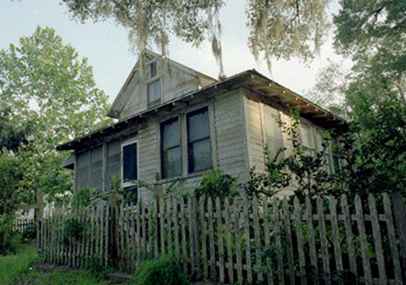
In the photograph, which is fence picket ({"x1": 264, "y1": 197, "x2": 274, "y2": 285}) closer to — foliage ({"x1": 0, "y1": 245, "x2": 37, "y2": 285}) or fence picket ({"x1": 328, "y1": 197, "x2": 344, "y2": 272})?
fence picket ({"x1": 328, "y1": 197, "x2": 344, "y2": 272})

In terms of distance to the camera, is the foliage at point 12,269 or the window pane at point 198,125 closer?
the foliage at point 12,269

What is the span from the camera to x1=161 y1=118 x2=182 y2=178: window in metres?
9.48

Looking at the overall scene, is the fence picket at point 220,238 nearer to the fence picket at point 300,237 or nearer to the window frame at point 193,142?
the fence picket at point 300,237

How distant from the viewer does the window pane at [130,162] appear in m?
11.0

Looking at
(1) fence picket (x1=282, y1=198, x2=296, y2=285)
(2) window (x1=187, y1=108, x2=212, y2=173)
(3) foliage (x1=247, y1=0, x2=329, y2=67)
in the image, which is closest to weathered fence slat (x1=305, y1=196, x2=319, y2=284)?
(1) fence picket (x1=282, y1=198, x2=296, y2=285)

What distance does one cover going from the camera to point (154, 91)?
1284cm

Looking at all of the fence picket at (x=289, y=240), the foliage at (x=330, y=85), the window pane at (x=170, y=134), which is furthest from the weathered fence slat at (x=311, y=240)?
the foliage at (x=330, y=85)

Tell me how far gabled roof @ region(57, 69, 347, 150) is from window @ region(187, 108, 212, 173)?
0.64 meters

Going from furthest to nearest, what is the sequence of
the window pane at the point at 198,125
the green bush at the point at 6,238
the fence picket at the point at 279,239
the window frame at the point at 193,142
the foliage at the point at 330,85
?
the foliage at the point at 330,85 → the green bush at the point at 6,238 → the window pane at the point at 198,125 → the window frame at the point at 193,142 → the fence picket at the point at 279,239

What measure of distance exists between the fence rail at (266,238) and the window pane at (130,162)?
5.04 metres

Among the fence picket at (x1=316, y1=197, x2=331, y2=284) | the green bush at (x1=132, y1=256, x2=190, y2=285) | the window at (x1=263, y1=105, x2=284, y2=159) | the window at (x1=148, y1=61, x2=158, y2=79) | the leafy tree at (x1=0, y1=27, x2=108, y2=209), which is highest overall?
the leafy tree at (x1=0, y1=27, x2=108, y2=209)

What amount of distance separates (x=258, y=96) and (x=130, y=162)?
5175 mm

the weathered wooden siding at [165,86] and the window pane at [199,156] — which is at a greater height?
the weathered wooden siding at [165,86]

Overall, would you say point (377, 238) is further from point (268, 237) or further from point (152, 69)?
point (152, 69)
